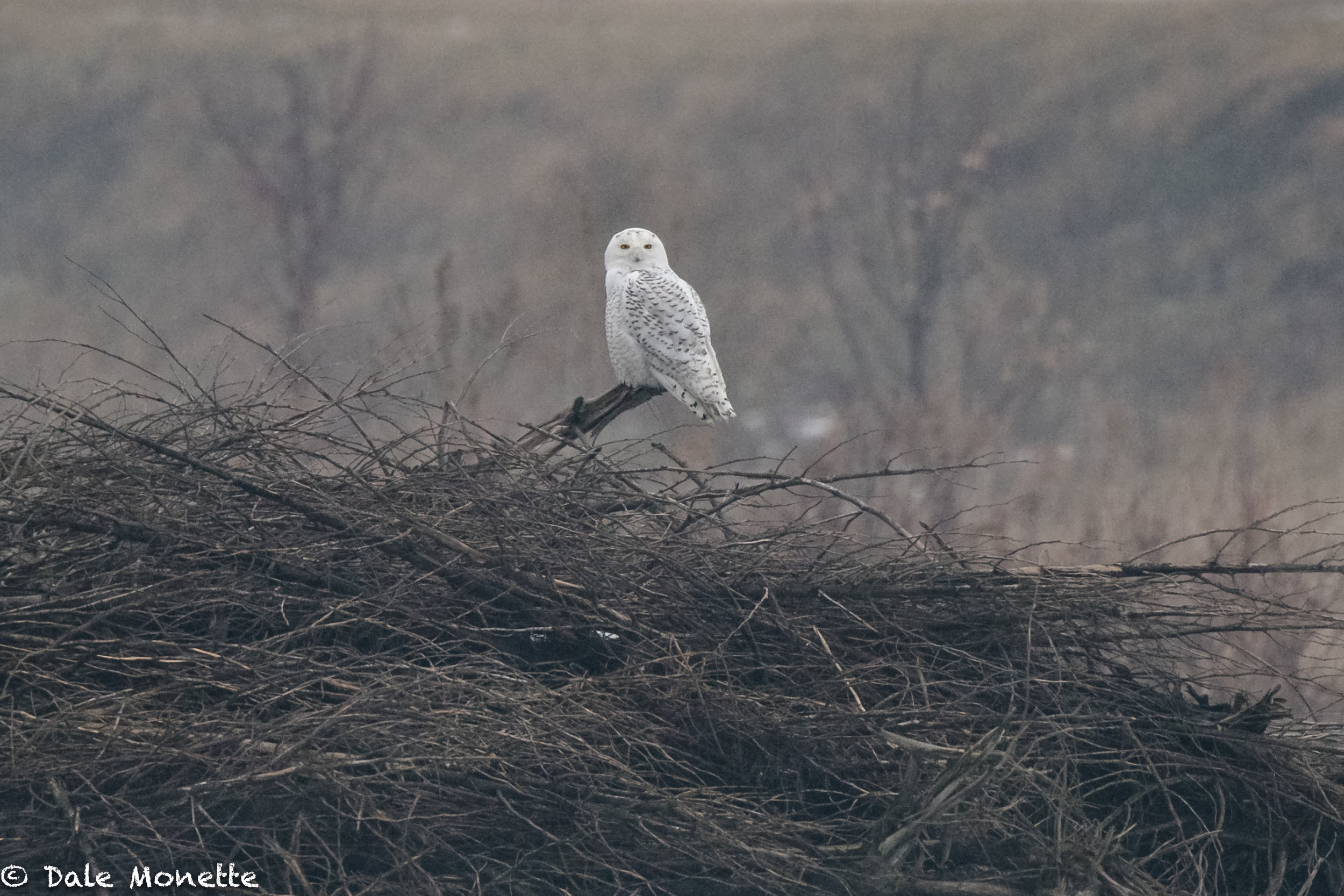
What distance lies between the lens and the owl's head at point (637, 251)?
555 centimetres

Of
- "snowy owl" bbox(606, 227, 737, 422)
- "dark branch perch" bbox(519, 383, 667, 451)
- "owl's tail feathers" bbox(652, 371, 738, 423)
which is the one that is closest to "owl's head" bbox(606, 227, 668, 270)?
"snowy owl" bbox(606, 227, 737, 422)

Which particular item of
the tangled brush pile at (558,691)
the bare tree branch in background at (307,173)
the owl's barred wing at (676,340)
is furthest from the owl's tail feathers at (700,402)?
the bare tree branch in background at (307,173)

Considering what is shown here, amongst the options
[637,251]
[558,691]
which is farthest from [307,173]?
[558,691]

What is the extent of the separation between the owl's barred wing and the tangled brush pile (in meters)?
1.37

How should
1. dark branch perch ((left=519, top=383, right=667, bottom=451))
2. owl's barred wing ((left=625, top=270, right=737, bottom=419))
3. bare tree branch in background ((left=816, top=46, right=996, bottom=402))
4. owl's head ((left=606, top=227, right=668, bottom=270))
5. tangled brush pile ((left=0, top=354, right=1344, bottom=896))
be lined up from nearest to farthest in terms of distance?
→ tangled brush pile ((left=0, top=354, right=1344, bottom=896)), dark branch perch ((left=519, top=383, right=667, bottom=451)), owl's barred wing ((left=625, top=270, right=737, bottom=419)), owl's head ((left=606, top=227, right=668, bottom=270)), bare tree branch in background ((left=816, top=46, right=996, bottom=402))

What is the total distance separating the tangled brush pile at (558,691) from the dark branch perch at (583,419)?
40 centimetres

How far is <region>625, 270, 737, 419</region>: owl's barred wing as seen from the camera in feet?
17.5

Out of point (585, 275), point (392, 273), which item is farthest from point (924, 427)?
point (392, 273)

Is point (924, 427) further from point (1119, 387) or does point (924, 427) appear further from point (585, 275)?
point (1119, 387)

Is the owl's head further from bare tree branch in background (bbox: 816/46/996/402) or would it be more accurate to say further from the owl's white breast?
bare tree branch in background (bbox: 816/46/996/402)

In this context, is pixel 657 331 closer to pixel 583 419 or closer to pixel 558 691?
pixel 583 419

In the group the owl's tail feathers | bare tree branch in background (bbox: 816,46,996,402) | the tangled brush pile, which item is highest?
bare tree branch in background (bbox: 816,46,996,402)

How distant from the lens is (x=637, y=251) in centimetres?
555

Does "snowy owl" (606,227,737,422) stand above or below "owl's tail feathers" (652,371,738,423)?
above
